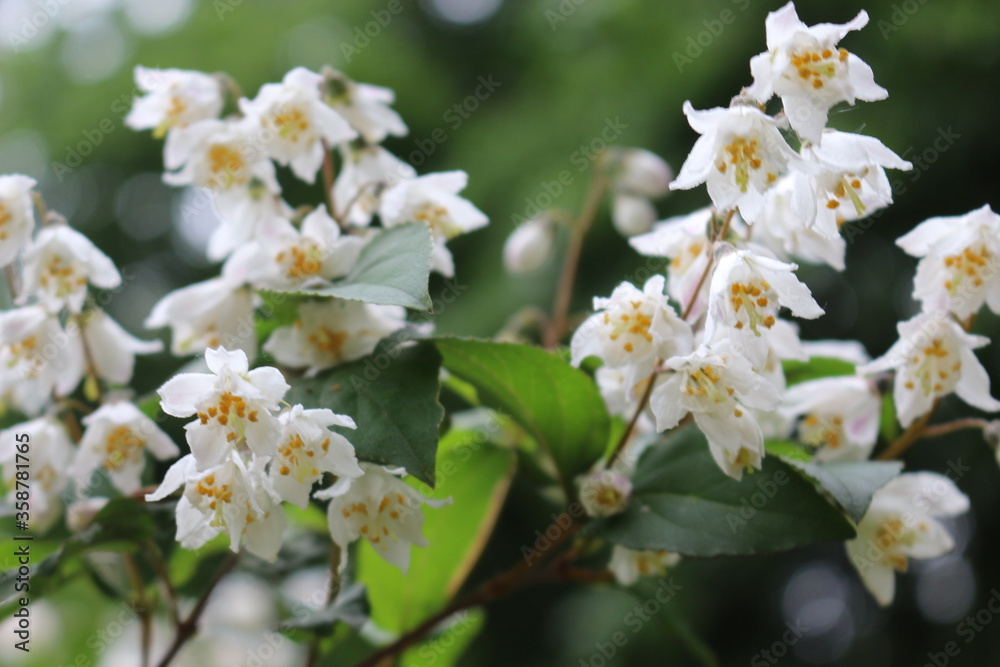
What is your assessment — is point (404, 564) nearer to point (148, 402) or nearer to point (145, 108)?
point (148, 402)

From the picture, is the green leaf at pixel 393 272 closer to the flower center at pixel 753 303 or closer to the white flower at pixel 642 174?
the flower center at pixel 753 303

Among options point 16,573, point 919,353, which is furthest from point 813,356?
point 16,573

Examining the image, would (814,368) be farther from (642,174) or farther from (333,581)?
(333,581)

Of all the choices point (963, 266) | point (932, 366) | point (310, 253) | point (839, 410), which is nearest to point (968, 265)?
point (963, 266)

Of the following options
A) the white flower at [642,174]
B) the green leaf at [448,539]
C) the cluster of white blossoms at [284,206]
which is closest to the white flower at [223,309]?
the cluster of white blossoms at [284,206]

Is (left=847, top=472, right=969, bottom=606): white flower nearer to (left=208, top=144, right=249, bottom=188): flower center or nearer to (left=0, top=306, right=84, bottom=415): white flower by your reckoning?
(left=208, top=144, right=249, bottom=188): flower center

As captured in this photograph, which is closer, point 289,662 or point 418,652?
point 418,652
